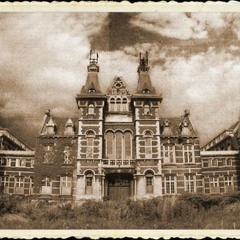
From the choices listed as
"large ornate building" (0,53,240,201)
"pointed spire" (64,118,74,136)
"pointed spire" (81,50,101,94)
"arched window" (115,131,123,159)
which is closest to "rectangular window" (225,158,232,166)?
"large ornate building" (0,53,240,201)

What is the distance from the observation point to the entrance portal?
68.1 ft

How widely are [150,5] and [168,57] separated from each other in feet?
8.09

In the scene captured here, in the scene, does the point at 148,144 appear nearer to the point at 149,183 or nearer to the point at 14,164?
the point at 149,183

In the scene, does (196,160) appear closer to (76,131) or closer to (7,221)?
(76,131)

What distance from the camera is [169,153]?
22.5 meters

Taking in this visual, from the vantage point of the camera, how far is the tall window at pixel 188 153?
2253 centimetres

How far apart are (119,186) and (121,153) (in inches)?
62.4

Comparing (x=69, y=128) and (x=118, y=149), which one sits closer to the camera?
(x=118, y=149)

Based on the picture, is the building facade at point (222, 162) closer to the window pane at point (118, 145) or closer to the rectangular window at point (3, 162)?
the window pane at point (118, 145)

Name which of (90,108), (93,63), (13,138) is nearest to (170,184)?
(90,108)

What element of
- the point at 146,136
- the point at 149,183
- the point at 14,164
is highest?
the point at 146,136

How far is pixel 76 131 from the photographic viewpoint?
74.1 feet

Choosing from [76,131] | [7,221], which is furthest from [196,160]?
[7,221]

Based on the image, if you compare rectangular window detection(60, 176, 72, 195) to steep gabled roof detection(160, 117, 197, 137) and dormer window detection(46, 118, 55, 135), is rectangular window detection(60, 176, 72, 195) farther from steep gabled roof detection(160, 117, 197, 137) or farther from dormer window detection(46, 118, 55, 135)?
steep gabled roof detection(160, 117, 197, 137)
